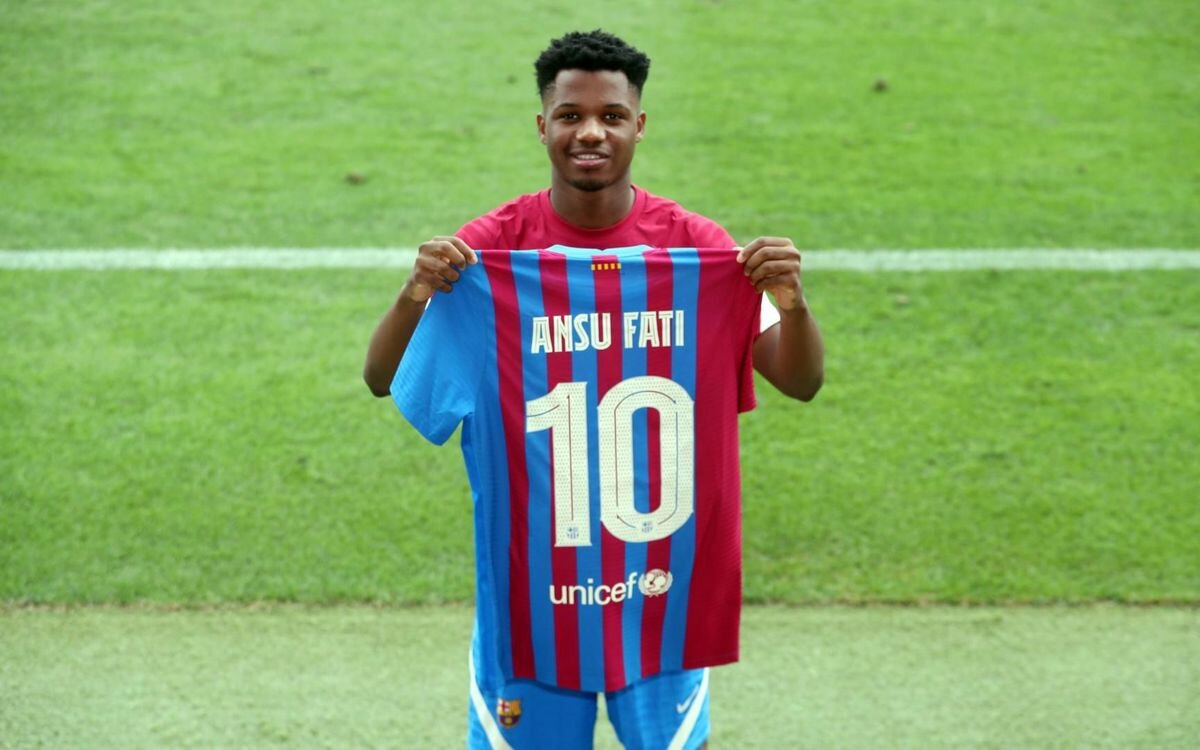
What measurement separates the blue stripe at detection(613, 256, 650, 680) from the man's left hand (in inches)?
8.2

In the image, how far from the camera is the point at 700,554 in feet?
8.89

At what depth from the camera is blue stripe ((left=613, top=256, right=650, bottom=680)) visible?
2600 millimetres

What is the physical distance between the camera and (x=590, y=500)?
266 centimetres

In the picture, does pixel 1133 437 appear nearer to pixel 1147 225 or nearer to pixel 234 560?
pixel 1147 225

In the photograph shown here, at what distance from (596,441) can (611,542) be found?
0.65 ft

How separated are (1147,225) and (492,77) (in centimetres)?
375

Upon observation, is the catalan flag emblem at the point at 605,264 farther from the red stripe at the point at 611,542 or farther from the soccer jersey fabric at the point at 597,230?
the soccer jersey fabric at the point at 597,230

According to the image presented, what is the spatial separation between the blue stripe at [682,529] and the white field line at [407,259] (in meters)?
3.74

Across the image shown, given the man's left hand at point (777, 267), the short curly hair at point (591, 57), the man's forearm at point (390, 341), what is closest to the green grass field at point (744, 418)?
the man's forearm at point (390, 341)

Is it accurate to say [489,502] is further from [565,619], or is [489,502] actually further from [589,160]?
[589,160]

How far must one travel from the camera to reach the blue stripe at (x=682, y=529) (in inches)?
102

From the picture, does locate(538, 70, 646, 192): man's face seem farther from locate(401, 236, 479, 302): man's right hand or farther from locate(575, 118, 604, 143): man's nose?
locate(401, 236, 479, 302): man's right hand

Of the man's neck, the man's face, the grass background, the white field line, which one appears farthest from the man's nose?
the grass background

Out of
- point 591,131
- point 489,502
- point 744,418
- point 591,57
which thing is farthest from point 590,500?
point 744,418
